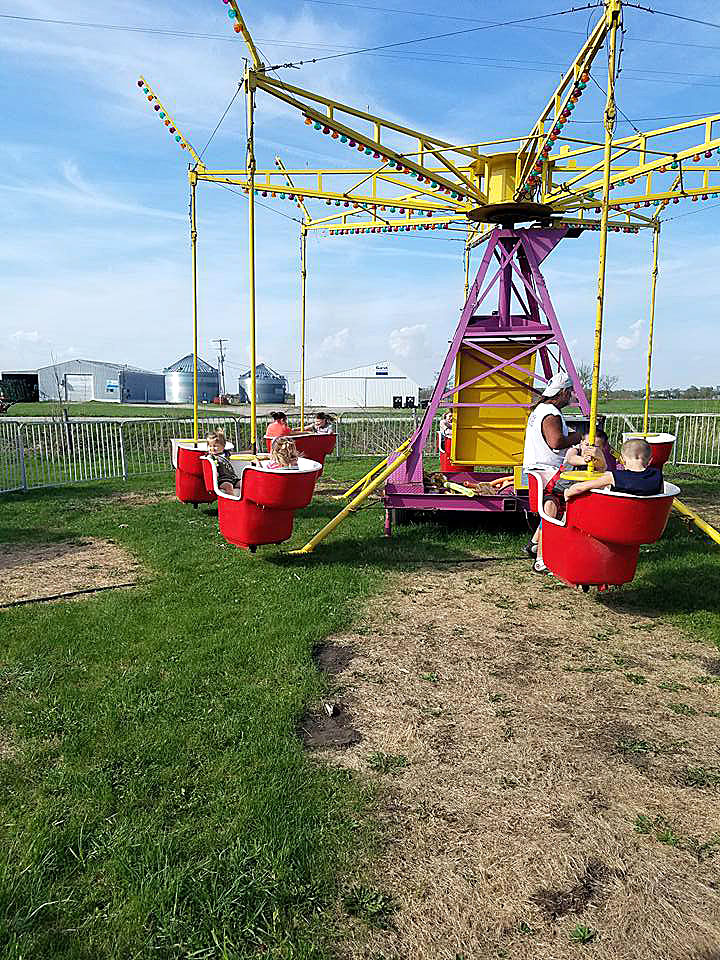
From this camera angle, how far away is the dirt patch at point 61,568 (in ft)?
22.1

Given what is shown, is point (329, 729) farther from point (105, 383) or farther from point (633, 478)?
point (105, 383)

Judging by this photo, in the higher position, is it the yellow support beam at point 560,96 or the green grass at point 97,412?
the yellow support beam at point 560,96

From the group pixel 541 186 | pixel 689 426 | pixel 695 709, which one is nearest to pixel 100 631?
pixel 695 709

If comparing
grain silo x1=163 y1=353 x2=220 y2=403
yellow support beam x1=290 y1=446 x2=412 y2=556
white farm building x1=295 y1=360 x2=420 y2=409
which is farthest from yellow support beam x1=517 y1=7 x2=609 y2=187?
grain silo x1=163 y1=353 x2=220 y2=403

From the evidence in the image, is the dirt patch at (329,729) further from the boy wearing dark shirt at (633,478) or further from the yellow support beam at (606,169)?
the yellow support beam at (606,169)

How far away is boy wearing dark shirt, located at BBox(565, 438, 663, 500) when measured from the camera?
4941mm

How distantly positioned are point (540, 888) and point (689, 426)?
1804cm

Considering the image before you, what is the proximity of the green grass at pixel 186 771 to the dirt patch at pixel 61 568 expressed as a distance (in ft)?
1.52

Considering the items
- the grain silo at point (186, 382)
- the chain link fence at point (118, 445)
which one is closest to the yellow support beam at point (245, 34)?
the chain link fence at point (118, 445)

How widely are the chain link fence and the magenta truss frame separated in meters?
5.79

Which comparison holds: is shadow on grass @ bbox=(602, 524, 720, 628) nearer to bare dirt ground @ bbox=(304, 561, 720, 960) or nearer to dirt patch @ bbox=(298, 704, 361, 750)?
bare dirt ground @ bbox=(304, 561, 720, 960)

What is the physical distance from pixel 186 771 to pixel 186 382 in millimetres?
74626

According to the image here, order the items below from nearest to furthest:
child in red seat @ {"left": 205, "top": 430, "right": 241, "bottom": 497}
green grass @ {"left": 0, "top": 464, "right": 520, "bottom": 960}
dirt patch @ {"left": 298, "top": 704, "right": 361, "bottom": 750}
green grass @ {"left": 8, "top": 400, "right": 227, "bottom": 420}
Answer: green grass @ {"left": 0, "top": 464, "right": 520, "bottom": 960}, dirt patch @ {"left": 298, "top": 704, "right": 361, "bottom": 750}, child in red seat @ {"left": 205, "top": 430, "right": 241, "bottom": 497}, green grass @ {"left": 8, "top": 400, "right": 227, "bottom": 420}

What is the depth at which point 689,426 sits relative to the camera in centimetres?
1853
